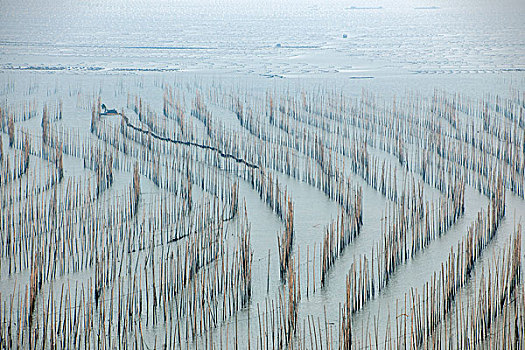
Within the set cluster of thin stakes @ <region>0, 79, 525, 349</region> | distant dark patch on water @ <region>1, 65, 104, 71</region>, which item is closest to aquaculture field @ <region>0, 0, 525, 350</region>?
cluster of thin stakes @ <region>0, 79, 525, 349</region>

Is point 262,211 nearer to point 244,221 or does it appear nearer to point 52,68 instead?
point 244,221

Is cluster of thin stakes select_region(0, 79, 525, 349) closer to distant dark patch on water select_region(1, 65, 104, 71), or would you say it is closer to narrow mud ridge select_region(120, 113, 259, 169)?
narrow mud ridge select_region(120, 113, 259, 169)

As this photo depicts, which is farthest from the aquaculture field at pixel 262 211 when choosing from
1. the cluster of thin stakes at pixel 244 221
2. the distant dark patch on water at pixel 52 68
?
the distant dark patch on water at pixel 52 68

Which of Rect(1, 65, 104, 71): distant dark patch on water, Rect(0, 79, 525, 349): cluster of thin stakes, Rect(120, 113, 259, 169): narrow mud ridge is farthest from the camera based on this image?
Rect(1, 65, 104, 71): distant dark patch on water

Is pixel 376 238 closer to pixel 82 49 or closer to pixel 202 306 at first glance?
pixel 202 306

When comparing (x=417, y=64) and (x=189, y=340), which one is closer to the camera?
(x=189, y=340)

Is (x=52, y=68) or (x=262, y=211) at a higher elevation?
(x=52, y=68)

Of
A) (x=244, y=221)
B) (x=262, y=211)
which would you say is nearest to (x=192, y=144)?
(x=262, y=211)

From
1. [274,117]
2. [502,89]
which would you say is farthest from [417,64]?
[274,117]
